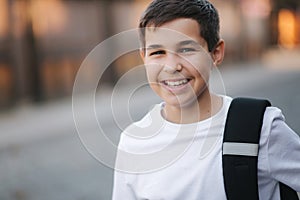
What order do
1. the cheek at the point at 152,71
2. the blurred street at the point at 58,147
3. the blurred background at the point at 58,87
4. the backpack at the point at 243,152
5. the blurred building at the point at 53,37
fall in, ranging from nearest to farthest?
the backpack at the point at 243,152, the cheek at the point at 152,71, the blurred street at the point at 58,147, the blurred background at the point at 58,87, the blurred building at the point at 53,37

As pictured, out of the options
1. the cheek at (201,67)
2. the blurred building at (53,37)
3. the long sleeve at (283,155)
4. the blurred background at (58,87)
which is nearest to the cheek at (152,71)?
the cheek at (201,67)

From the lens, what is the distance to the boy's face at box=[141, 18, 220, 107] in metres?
1.47

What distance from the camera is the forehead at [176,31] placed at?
4.85 ft

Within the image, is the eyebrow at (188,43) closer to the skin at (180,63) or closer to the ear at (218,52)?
the skin at (180,63)

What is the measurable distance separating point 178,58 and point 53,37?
1278 centimetres

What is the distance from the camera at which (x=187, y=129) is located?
5.09ft

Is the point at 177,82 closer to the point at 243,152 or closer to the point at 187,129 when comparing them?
the point at 187,129

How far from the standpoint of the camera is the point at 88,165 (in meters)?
6.87

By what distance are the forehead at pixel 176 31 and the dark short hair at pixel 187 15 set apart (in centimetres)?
1

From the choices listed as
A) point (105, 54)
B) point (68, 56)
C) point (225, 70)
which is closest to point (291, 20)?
point (105, 54)

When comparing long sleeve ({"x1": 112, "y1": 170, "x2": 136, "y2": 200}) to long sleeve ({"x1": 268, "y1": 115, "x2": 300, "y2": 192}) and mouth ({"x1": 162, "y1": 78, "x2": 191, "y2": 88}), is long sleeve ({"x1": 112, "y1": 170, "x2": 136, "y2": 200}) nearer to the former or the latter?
mouth ({"x1": 162, "y1": 78, "x2": 191, "y2": 88})

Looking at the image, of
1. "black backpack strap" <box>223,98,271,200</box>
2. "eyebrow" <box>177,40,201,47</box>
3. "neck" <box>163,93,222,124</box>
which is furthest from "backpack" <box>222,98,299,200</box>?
"eyebrow" <box>177,40,201,47</box>

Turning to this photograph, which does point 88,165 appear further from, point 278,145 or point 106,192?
point 278,145

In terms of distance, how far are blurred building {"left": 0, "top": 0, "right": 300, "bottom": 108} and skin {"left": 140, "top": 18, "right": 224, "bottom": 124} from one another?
945 cm
